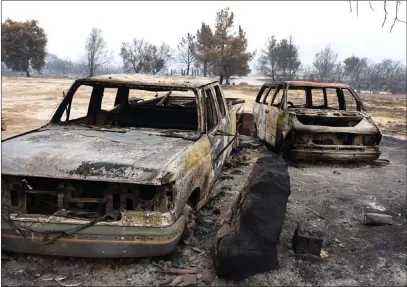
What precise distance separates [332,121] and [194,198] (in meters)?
5.30

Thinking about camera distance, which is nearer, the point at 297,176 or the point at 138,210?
the point at 138,210

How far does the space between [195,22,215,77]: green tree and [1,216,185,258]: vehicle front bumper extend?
4479cm

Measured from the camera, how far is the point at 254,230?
3580 millimetres

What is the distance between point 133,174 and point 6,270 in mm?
1345

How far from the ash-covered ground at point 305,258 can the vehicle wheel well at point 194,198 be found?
1.07ft

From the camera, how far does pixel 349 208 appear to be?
5.59m

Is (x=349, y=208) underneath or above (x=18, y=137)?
underneath

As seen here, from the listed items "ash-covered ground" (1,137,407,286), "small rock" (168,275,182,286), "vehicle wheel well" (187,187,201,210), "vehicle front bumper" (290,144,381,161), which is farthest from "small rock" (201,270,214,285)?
"vehicle front bumper" (290,144,381,161)

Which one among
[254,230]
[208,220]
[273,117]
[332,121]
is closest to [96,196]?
[254,230]

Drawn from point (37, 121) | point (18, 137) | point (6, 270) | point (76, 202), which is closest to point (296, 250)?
point (76, 202)

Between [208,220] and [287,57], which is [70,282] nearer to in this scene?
[208,220]

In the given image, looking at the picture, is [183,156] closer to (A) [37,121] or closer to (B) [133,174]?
(B) [133,174]

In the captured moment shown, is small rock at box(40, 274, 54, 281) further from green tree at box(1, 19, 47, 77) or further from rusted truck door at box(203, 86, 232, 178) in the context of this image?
green tree at box(1, 19, 47, 77)

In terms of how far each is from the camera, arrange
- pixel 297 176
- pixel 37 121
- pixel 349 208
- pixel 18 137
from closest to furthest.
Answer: pixel 18 137
pixel 349 208
pixel 297 176
pixel 37 121
